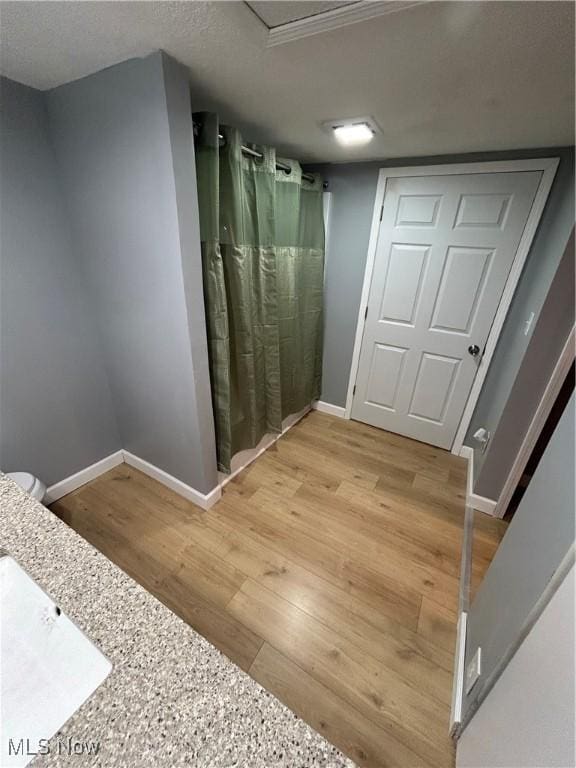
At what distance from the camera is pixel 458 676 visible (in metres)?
1.11

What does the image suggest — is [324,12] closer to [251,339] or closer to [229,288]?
[229,288]

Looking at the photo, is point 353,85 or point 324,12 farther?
point 353,85

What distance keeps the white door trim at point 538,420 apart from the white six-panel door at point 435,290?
619mm

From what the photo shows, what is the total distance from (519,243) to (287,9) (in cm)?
176

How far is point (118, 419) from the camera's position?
80.0 inches

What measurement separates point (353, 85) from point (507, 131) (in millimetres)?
900

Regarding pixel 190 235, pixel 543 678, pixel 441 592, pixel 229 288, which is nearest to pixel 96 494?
pixel 229 288

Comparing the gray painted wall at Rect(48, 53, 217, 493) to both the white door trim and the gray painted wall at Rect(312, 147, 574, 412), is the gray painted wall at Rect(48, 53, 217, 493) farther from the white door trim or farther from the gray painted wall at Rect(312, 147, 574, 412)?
the white door trim

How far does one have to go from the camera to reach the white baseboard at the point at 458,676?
39.7 inches

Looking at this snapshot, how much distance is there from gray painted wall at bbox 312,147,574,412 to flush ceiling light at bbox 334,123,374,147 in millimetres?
514

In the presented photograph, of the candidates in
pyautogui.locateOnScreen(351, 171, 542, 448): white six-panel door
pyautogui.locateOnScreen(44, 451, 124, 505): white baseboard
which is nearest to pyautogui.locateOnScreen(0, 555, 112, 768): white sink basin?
pyautogui.locateOnScreen(44, 451, 124, 505): white baseboard

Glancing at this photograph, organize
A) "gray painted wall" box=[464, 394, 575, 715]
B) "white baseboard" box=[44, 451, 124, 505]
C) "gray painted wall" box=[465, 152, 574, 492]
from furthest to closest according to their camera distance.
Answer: "white baseboard" box=[44, 451, 124, 505] < "gray painted wall" box=[465, 152, 574, 492] < "gray painted wall" box=[464, 394, 575, 715]

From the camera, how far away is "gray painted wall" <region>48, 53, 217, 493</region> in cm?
112

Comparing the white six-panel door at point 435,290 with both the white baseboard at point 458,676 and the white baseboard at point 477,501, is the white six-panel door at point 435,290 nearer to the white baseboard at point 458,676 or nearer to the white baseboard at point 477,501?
the white baseboard at point 477,501
